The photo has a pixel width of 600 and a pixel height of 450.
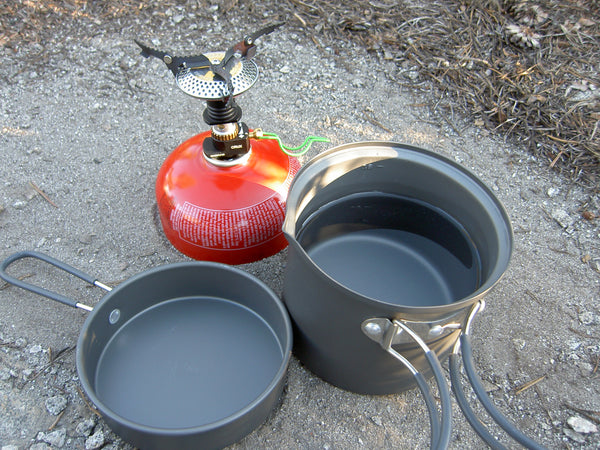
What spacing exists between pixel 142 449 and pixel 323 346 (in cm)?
42

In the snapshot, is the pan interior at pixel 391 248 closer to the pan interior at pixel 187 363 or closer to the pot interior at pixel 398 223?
the pot interior at pixel 398 223

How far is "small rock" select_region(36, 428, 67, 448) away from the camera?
109cm

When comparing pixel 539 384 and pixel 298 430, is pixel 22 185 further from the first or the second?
pixel 539 384

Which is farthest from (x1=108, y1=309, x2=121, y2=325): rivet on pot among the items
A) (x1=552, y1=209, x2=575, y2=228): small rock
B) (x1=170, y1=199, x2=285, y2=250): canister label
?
(x1=552, y1=209, x2=575, y2=228): small rock

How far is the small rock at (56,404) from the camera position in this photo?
114 centimetres

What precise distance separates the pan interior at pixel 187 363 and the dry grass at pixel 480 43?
3.91 feet

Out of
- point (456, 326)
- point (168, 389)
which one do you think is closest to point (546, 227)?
point (456, 326)

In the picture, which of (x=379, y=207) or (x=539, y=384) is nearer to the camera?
(x=539, y=384)

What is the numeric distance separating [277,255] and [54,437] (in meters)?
0.69

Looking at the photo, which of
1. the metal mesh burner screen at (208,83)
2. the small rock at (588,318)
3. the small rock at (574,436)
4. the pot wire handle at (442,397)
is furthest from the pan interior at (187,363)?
the small rock at (588,318)

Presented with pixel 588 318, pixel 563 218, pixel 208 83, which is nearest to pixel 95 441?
pixel 208 83

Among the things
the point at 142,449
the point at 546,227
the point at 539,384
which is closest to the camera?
the point at 142,449

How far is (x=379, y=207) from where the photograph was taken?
1.36m

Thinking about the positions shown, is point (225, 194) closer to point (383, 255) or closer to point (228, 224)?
point (228, 224)
